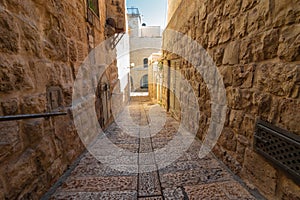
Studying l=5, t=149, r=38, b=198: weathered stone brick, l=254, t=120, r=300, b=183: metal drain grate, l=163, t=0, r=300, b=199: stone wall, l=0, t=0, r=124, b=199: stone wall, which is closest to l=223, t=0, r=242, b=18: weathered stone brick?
l=163, t=0, r=300, b=199: stone wall

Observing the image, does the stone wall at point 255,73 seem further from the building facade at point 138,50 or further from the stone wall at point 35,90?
the building facade at point 138,50

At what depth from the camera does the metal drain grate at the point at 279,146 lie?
0.85 meters

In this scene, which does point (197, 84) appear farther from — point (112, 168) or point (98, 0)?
point (98, 0)

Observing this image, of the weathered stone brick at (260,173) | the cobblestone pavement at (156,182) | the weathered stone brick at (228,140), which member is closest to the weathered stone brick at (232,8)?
the weathered stone brick at (228,140)

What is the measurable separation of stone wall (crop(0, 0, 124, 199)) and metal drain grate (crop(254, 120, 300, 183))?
161 cm

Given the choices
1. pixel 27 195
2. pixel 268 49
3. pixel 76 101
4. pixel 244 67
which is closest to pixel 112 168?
pixel 27 195

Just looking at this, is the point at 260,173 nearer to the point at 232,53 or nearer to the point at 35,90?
the point at 232,53

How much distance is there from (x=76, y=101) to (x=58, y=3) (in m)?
0.98

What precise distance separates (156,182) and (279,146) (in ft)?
3.05

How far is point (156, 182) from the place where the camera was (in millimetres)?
1285

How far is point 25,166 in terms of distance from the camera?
3.17ft

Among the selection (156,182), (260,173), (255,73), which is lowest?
(156,182)

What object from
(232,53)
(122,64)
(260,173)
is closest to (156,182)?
(260,173)

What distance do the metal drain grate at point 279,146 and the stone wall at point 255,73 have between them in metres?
0.04
